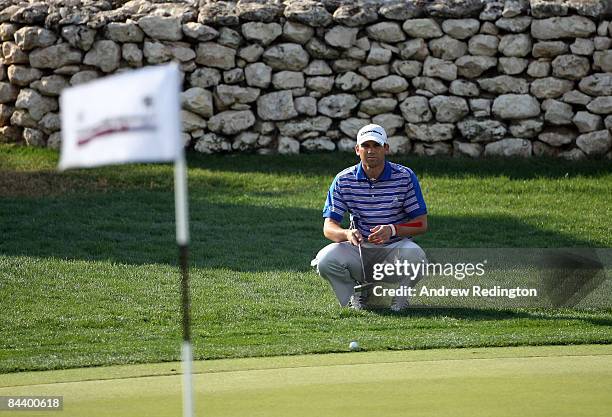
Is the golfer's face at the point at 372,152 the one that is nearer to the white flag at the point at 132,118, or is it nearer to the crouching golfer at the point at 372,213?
the crouching golfer at the point at 372,213

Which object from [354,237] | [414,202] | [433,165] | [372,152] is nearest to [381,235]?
[354,237]

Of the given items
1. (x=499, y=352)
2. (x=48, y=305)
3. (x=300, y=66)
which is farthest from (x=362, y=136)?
(x=300, y=66)

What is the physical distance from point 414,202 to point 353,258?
561 mm

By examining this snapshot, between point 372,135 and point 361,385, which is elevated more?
point 372,135

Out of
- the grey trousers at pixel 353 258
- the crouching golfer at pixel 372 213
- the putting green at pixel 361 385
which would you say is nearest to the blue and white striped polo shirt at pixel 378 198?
the crouching golfer at pixel 372 213

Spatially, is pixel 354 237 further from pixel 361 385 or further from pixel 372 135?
pixel 361 385

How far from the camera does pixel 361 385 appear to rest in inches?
215

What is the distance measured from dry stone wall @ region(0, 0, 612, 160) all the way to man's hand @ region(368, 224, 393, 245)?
5970 millimetres

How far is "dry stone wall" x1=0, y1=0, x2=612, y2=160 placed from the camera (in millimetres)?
13461

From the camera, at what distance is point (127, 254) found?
400 inches

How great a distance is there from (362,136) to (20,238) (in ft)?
13.6

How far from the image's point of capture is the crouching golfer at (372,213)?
786 cm

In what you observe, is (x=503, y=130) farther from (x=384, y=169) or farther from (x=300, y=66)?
(x=384, y=169)

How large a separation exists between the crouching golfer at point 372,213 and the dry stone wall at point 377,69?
221 inches
